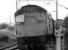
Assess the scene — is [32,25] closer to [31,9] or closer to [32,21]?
[32,21]

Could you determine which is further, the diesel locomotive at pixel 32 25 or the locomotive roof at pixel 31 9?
the locomotive roof at pixel 31 9

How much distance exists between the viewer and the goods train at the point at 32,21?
28.3ft

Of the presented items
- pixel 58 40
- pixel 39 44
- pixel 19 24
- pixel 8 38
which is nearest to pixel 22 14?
pixel 19 24

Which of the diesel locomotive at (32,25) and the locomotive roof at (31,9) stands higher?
the locomotive roof at (31,9)

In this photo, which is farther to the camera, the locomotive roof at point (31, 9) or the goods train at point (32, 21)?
the locomotive roof at point (31, 9)

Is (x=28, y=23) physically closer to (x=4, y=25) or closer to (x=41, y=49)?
(x=41, y=49)

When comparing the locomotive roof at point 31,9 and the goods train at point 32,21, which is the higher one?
the locomotive roof at point 31,9

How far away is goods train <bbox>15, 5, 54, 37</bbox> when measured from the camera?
862 cm

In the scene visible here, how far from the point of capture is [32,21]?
8.73m

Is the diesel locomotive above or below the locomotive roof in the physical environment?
below

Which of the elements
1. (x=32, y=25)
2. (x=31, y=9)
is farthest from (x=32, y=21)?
(x=31, y=9)

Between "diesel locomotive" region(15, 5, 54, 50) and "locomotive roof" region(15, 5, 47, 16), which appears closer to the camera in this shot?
"diesel locomotive" region(15, 5, 54, 50)

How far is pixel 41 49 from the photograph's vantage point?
9227 millimetres

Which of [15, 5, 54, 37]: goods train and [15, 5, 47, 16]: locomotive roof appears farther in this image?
[15, 5, 47, 16]: locomotive roof
